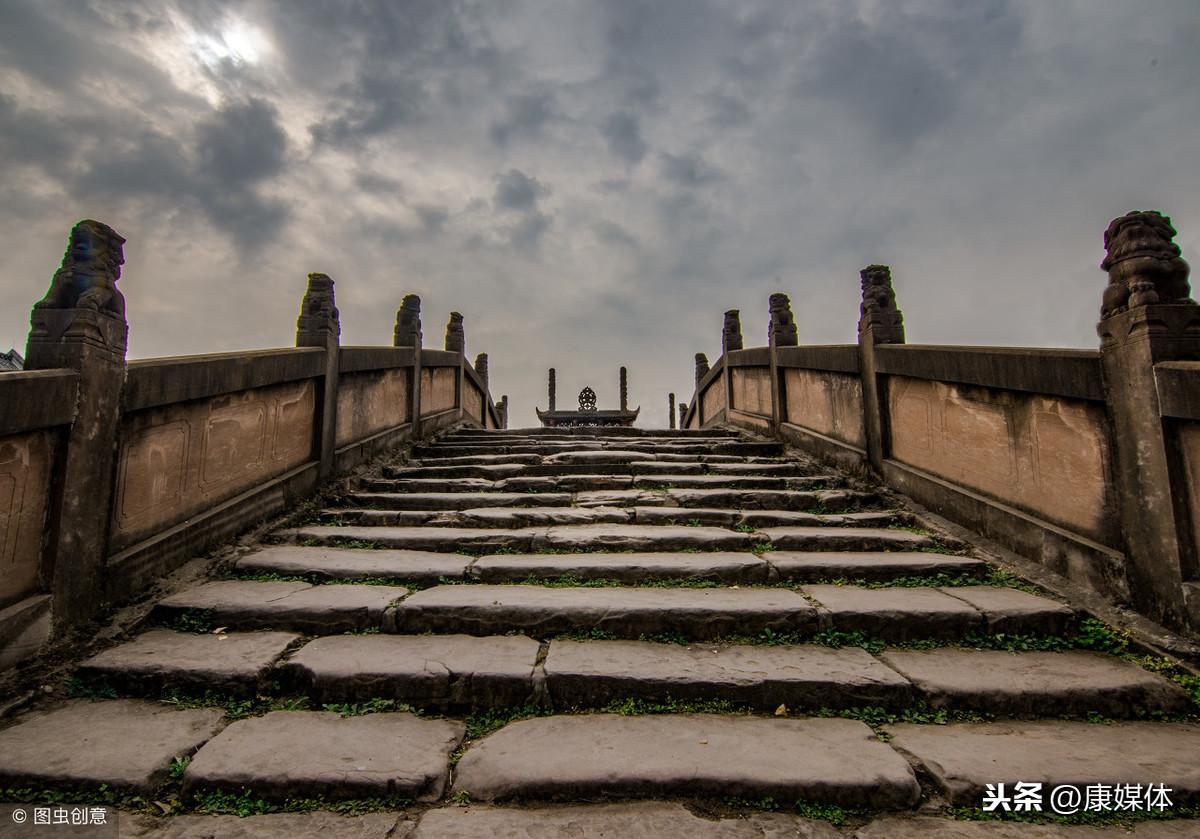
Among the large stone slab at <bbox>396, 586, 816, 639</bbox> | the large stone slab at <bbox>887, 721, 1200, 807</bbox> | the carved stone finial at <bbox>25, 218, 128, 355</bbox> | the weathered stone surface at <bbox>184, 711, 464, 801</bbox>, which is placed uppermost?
the carved stone finial at <bbox>25, 218, 128, 355</bbox>

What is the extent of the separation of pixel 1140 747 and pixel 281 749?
10.9 ft

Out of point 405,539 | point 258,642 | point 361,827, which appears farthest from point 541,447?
point 361,827

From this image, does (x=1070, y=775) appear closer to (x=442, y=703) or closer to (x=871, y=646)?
(x=871, y=646)

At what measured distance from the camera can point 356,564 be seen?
11.9ft

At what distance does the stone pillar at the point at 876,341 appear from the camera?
541cm

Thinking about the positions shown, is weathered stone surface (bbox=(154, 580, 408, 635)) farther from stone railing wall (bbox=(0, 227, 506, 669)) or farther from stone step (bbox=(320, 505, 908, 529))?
stone step (bbox=(320, 505, 908, 529))

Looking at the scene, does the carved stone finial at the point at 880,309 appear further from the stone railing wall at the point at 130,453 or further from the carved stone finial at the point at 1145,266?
the stone railing wall at the point at 130,453

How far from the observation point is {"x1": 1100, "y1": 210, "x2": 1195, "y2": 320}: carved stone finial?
119 inches

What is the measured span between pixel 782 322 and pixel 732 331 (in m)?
2.85

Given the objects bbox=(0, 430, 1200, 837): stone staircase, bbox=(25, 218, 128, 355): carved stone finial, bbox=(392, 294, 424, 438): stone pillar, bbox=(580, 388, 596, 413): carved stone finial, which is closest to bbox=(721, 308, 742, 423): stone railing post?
bbox=(392, 294, 424, 438): stone pillar

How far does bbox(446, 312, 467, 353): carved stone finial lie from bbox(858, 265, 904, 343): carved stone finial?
714 centimetres

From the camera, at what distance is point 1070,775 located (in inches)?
75.7

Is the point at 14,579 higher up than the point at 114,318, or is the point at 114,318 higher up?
the point at 114,318

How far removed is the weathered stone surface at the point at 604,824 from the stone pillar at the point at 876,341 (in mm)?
4335
